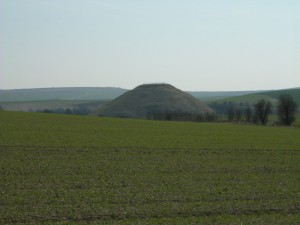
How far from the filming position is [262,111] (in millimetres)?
103562

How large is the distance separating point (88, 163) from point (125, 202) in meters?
9.92

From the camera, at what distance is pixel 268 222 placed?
15305 millimetres

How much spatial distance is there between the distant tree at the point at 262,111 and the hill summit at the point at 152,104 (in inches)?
1724

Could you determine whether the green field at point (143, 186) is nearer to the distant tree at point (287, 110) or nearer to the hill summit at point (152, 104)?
the distant tree at point (287, 110)

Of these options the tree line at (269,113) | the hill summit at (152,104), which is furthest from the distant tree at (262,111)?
the hill summit at (152,104)

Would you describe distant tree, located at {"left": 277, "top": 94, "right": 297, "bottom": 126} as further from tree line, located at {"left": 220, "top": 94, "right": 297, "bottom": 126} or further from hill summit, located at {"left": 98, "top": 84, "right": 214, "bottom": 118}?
hill summit, located at {"left": 98, "top": 84, "right": 214, "bottom": 118}

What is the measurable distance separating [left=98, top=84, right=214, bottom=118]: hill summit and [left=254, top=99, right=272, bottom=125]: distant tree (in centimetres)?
4378

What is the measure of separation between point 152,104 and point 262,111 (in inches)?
2648

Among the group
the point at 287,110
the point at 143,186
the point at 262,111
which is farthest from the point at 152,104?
the point at 143,186

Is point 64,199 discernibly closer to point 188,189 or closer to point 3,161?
point 188,189

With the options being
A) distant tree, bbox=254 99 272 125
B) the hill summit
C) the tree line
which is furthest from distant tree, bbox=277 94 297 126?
the hill summit

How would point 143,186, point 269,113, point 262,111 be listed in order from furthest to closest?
1. point 269,113
2. point 262,111
3. point 143,186

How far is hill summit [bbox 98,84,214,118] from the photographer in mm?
154750

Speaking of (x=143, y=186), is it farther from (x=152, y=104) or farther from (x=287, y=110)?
(x=152, y=104)
